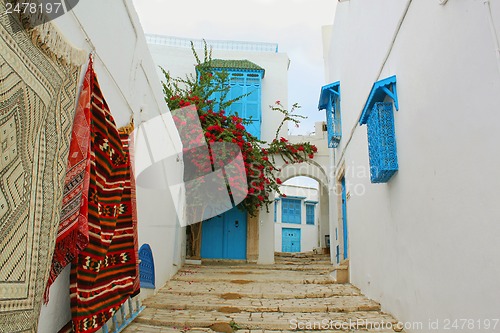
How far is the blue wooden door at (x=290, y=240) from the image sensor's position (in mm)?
18438

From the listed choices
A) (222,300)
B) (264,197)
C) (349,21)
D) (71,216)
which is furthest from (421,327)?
(264,197)

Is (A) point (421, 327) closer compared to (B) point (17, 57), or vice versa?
(B) point (17, 57)

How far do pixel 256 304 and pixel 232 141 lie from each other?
4207 millimetres

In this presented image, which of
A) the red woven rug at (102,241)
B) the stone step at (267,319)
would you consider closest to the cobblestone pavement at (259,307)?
the stone step at (267,319)

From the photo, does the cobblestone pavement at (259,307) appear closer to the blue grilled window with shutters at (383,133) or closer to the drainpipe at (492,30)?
the blue grilled window with shutters at (383,133)

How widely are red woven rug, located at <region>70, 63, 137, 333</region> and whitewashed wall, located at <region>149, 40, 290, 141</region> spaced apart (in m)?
7.71

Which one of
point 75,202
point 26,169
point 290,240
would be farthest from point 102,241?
point 290,240

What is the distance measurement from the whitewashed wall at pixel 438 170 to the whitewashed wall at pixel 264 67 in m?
5.60

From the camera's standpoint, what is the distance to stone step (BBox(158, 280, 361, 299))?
16.2 ft

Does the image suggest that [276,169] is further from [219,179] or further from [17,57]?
[17,57]

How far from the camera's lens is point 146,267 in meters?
4.33

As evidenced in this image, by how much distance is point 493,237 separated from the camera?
2004 millimetres

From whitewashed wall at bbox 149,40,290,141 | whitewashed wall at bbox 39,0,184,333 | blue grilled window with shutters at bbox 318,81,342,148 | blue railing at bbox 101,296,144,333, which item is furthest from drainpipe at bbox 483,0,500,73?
whitewashed wall at bbox 149,40,290,141

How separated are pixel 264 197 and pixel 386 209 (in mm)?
5017
